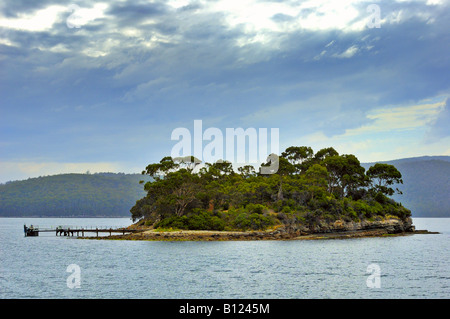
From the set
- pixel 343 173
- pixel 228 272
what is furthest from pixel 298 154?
pixel 228 272

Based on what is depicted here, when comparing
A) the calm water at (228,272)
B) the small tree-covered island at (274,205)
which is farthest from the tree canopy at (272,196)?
the calm water at (228,272)

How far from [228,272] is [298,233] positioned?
171ft

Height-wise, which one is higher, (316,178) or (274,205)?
(316,178)

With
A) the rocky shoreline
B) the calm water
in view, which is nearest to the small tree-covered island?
the rocky shoreline

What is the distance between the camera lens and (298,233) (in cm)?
9981

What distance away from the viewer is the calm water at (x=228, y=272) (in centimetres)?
3969

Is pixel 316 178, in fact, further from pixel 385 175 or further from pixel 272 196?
pixel 385 175

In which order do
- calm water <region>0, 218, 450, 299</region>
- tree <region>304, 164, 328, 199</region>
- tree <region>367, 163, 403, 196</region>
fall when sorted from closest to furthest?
calm water <region>0, 218, 450, 299</region> < tree <region>304, 164, 328, 199</region> < tree <region>367, 163, 403, 196</region>

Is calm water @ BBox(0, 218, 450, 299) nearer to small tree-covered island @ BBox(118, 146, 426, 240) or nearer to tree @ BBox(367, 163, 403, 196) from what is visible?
small tree-covered island @ BBox(118, 146, 426, 240)

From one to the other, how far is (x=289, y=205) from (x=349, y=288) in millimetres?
63401

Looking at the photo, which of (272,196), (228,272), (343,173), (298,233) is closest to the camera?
(228,272)

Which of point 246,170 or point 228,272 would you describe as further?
point 246,170

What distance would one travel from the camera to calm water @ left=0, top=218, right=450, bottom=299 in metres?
39.7

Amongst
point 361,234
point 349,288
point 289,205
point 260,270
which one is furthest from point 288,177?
point 349,288
